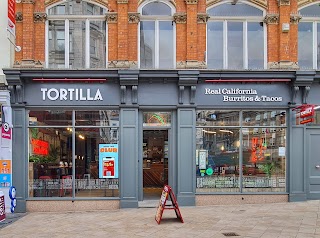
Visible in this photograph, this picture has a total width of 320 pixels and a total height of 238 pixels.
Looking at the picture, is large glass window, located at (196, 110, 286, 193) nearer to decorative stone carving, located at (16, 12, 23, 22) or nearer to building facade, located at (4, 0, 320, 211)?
building facade, located at (4, 0, 320, 211)

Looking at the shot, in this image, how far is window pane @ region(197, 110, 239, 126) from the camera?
1379 cm

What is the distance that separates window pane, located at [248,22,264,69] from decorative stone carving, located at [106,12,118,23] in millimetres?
4836

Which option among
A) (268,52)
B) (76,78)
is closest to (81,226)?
(76,78)

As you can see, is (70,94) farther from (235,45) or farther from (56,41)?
(235,45)

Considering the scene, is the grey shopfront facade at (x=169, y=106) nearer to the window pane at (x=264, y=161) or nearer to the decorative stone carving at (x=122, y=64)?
the window pane at (x=264, y=161)

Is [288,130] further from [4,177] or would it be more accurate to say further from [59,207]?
[4,177]

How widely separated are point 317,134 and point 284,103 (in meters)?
1.74

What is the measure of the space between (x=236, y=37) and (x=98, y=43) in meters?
5.01

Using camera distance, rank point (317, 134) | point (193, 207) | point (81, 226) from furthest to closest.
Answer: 1. point (317, 134)
2. point (193, 207)
3. point (81, 226)

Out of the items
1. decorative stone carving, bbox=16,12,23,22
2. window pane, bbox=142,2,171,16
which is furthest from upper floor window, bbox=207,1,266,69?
decorative stone carving, bbox=16,12,23,22

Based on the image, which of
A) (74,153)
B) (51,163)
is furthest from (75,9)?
(51,163)

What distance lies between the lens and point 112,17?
44.9ft

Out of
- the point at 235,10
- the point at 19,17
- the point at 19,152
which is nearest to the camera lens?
the point at 19,152

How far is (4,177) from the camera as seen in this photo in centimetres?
1329
